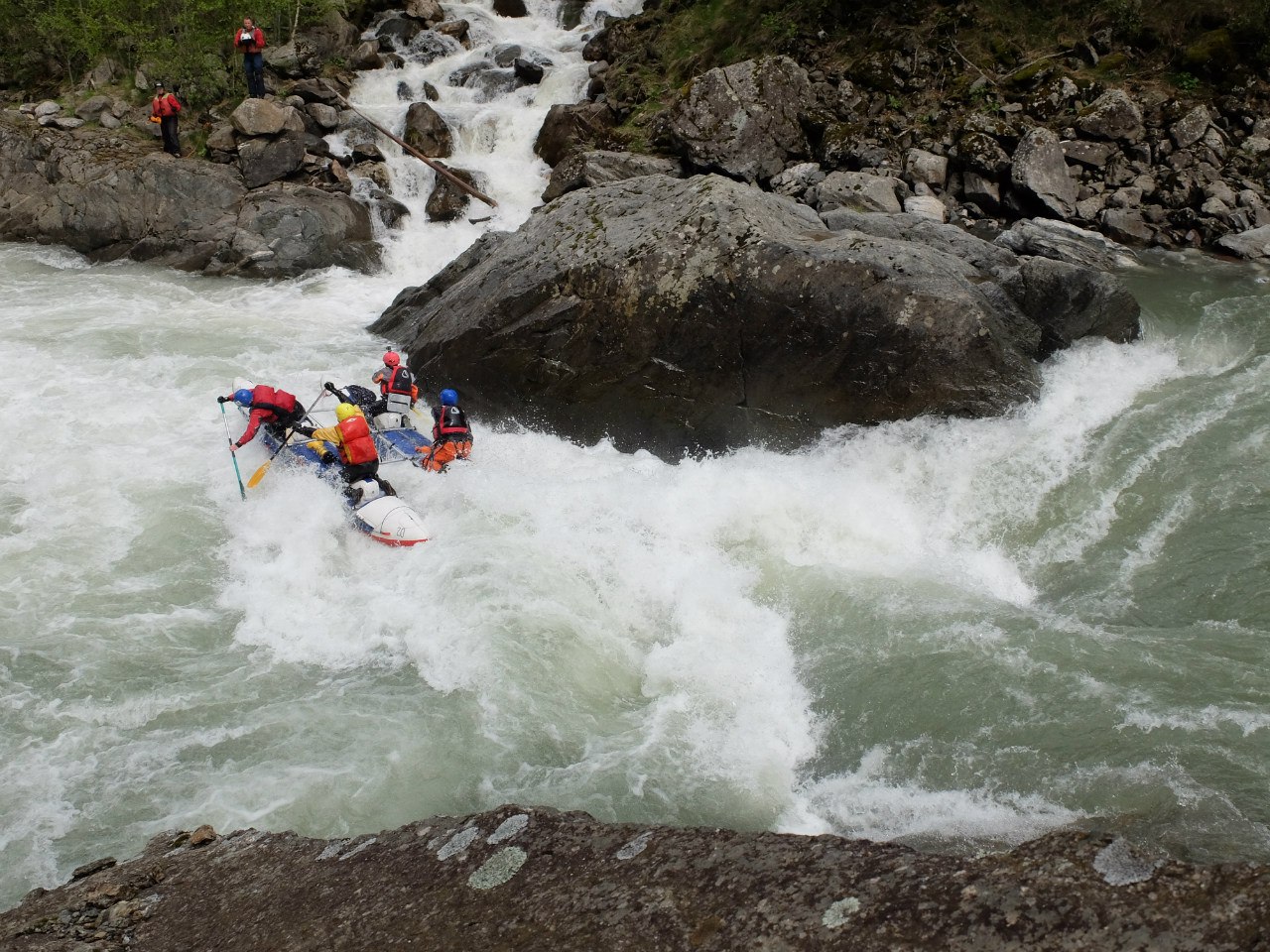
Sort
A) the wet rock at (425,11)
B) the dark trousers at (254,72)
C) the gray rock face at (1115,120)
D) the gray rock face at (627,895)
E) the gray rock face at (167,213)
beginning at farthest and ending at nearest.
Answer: the wet rock at (425,11), the dark trousers at (254,72), the gray rock face at (167,213), the gray rock face at (1115,120), the gray rock face at (627,895)

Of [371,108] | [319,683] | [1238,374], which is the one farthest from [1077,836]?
[371,108]

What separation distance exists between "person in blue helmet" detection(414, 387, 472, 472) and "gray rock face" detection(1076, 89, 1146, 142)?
13596mm

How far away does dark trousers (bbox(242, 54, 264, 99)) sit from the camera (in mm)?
19328

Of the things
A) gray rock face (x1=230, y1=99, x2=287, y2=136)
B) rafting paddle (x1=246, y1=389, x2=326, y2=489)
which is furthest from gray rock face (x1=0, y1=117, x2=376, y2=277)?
rafting paddle (x1=246, y1=389, x2=326, y2=489)

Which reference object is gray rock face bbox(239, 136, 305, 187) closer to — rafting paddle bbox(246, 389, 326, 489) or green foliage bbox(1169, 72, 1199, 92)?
rafting paddle bbox(246, 389, 326, 489)

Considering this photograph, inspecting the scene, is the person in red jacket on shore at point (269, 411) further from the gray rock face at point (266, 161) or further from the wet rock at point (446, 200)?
the gray rock face at point (266, 161)

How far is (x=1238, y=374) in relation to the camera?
10.4 metres

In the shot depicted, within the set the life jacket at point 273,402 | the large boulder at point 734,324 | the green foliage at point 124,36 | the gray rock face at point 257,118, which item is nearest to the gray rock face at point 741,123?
the large boulder at point 734,324

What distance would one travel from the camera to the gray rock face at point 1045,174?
52.4 feet

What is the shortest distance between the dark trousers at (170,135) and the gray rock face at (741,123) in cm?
1029

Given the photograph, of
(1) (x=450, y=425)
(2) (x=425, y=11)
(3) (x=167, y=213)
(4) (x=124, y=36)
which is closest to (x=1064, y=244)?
(1) (x=450, y=425)

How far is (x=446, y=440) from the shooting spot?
33.6 ft

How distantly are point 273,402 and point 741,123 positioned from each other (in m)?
11.2

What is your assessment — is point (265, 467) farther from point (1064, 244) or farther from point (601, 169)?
point (1064, 244)
